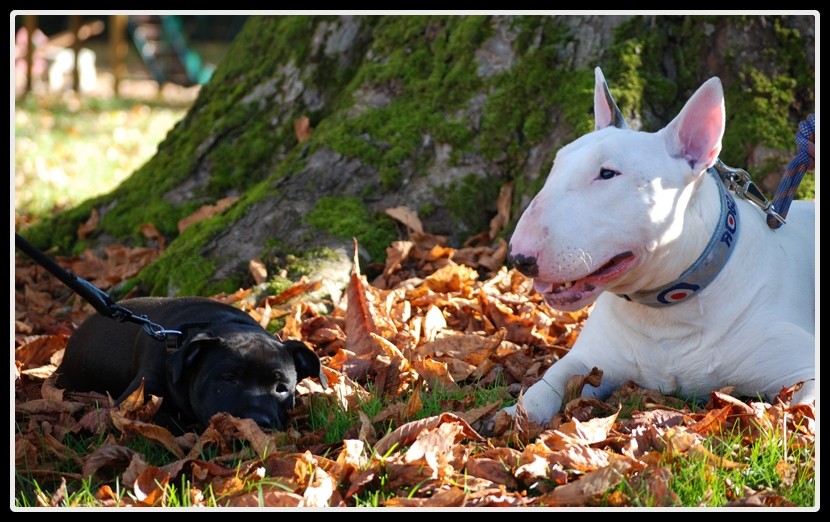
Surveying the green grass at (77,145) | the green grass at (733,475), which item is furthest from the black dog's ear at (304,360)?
the green grass at (77,145)

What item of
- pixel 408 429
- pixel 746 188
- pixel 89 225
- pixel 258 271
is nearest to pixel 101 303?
pixel 408 429

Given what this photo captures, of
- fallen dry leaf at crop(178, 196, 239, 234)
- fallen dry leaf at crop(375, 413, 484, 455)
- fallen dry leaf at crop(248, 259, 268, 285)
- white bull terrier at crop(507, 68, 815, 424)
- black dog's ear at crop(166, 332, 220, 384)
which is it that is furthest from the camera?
fallen dry leaf at crop(178, 196, 239, 234)

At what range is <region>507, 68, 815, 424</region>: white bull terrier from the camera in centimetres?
326

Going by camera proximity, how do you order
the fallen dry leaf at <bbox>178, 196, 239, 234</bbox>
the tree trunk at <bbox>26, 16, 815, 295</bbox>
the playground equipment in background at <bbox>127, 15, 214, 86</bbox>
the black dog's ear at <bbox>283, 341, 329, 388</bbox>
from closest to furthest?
the black dog's ear at <bbox>283, 341, 329, 388</bbox>
the tree trunk at <bbox>26, 16, 815, 295</bbox>
the fallen dry leaf at <bbox>178, 196, 239, 234</bbox>
the playground equipment in background at <bbox>127, 15, 214, 86</bbox>

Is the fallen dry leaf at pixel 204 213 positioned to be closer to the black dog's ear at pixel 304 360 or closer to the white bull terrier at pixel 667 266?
the black dog's ear at pixel 304 360

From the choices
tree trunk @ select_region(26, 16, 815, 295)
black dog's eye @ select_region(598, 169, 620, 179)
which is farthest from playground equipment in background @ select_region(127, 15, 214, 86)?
black dog's eye @ select_region(598, 169, 620, 179)

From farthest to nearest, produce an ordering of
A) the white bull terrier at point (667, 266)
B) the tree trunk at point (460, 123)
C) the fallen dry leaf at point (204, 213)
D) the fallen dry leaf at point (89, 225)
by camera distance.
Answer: the fallen dry leaf at point (89, 225), the fallen dry leaf at point (204, 213), the tree trunk at point (460, 123), the white bull terrier at point (667, 266)

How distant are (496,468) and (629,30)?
335cm

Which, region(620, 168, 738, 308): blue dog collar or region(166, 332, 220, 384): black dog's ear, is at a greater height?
region(620, 168, 738, 308): blue dog collar

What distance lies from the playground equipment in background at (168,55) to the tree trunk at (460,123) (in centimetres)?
1735

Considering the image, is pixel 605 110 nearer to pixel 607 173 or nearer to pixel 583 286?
pixel 607 173

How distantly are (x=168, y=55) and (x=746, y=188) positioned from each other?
21.7 metres

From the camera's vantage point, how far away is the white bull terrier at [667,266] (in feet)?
10.7

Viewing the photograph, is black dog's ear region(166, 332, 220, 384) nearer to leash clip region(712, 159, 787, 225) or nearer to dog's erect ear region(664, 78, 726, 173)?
dog's erect ear region(664, 78, 726, 173)
